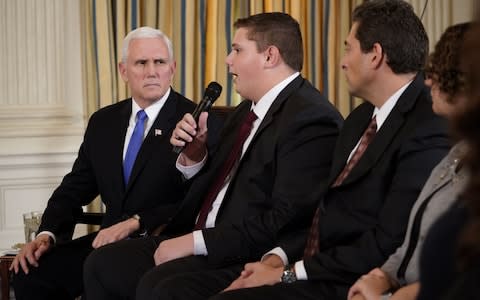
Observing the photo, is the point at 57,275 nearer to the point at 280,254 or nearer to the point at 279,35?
the point at 280,254

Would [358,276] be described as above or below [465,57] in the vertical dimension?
below

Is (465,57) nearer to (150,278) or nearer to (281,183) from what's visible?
(281,183)

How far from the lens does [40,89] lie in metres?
4.76

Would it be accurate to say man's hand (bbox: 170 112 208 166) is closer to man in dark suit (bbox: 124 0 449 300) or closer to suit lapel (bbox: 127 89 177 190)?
suit lapel (bbox: 127 89 177 190)

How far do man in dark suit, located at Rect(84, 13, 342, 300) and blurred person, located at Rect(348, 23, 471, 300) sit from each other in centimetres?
60

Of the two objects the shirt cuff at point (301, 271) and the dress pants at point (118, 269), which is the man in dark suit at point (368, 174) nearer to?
the shirt cuff at point (301, 271)

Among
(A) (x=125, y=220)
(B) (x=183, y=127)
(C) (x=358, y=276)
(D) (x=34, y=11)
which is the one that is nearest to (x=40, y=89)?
(D) (x=34, y=11)

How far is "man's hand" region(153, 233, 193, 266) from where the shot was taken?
112 inches

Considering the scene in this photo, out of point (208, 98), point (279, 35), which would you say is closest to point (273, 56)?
point (279, 35)

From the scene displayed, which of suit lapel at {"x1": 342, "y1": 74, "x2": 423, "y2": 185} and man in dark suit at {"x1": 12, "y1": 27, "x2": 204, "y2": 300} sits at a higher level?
suit lapel at {"x1": 342, "y1": 74, "x2": 423, "y2": 185}

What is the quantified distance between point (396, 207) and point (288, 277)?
374 millimetres

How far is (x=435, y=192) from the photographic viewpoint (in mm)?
1999

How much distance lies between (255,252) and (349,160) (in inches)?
18.4

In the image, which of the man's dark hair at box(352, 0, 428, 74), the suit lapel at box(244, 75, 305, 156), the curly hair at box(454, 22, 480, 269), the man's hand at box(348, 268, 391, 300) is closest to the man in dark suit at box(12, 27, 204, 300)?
the suit lapel at box(244, 75, 305, 156)
